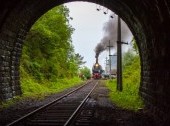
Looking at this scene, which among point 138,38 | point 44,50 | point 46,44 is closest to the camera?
point 138,38

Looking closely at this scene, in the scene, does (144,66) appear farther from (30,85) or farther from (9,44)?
(30,85)

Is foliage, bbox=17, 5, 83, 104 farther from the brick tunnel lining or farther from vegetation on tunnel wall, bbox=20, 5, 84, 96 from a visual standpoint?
the brick tunnel lining

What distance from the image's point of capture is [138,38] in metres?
20.3

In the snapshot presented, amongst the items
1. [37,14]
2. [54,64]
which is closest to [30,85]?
[37,14]

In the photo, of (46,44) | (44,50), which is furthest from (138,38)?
(44,50)

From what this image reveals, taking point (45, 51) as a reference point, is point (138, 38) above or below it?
below

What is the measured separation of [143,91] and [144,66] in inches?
45.1

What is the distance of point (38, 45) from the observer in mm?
34250

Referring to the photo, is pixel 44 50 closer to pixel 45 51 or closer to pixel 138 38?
pixel 45 51

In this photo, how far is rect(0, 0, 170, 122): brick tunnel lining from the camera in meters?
12.8

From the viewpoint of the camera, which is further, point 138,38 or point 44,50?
point 44,50

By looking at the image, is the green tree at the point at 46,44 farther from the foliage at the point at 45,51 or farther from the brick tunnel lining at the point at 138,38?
the brick tunnel lining at the point at 138,38

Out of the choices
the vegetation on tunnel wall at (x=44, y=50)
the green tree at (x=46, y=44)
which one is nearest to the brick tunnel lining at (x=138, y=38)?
the vegetation on tunnel wall at (x=44, y=50)

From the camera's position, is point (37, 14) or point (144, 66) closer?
point (144, 66)
